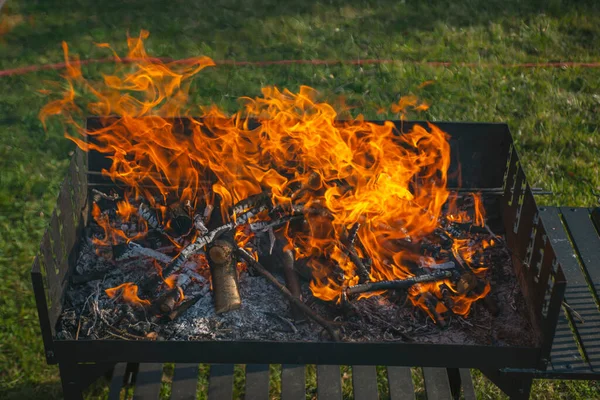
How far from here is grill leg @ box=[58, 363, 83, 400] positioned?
3.87 meters

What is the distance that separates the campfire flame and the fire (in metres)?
0.40

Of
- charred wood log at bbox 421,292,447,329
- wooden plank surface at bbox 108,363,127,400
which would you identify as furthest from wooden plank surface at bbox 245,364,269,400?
charred wood log at bbox 421,292,447,329

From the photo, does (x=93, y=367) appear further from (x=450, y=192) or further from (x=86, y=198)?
(x=450, y=192)

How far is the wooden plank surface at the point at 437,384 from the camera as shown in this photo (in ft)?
15.2

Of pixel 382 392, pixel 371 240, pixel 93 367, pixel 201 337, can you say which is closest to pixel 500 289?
pixel 371 240

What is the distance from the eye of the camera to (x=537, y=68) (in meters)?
7.92

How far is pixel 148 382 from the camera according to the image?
4625mm

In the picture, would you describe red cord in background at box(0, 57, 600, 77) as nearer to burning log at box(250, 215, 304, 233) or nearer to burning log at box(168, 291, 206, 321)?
burning log at box(250, 215, 304, 233)

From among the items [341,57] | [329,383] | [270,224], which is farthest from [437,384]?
[341,57]

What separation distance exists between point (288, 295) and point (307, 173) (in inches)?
33.5

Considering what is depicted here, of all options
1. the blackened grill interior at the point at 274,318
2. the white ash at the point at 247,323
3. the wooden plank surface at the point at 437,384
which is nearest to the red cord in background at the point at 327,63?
the blackened grill interior at the point at 274,318

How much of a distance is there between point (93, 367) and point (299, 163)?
1.64 metres

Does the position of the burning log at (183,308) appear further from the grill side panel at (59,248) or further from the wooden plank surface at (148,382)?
the wooden plank surface at (148,382)

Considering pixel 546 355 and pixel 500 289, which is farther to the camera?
pixel 500 289
